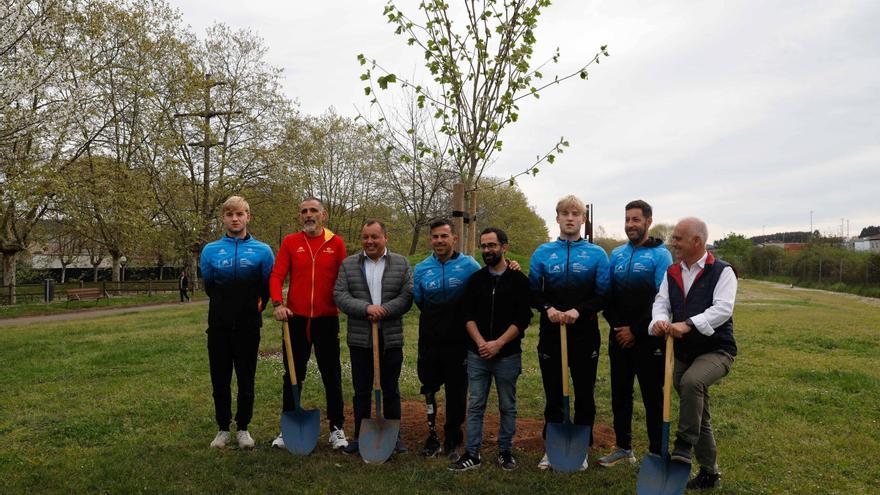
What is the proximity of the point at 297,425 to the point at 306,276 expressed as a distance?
1.32 m

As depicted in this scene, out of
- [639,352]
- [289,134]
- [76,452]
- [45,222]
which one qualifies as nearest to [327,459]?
[76,452]

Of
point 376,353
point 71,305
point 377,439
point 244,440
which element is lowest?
point 71,305

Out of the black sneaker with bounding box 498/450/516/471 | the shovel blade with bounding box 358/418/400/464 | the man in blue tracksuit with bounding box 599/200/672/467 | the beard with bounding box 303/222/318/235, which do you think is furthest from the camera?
the beard with bounding box 303/222/318/235

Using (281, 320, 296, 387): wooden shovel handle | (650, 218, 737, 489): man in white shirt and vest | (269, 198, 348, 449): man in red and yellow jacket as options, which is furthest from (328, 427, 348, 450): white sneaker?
(650, 218, 737, 489): man in white shirt and vest

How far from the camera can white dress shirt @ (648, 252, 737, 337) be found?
422 cm

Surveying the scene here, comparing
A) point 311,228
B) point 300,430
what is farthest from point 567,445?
point 311,228

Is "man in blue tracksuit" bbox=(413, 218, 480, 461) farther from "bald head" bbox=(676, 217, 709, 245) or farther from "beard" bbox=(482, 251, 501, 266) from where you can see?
"bald head" bbox=(676, 217, 709, 245)

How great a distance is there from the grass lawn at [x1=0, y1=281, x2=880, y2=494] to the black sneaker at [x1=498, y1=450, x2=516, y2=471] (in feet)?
0.24

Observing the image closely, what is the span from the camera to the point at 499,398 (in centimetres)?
491

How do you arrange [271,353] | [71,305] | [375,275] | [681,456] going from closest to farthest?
1. [681,456]
2. [375,275]
3. [271,353]
4. [71,305]

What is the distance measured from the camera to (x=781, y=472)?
498 centimetres

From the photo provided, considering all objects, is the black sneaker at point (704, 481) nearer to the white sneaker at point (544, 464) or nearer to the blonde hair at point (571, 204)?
the white sneaker at point (544, 464)

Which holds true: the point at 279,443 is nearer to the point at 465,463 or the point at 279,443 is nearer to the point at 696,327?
the point at 465,463

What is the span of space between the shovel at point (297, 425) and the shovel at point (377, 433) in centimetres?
45
